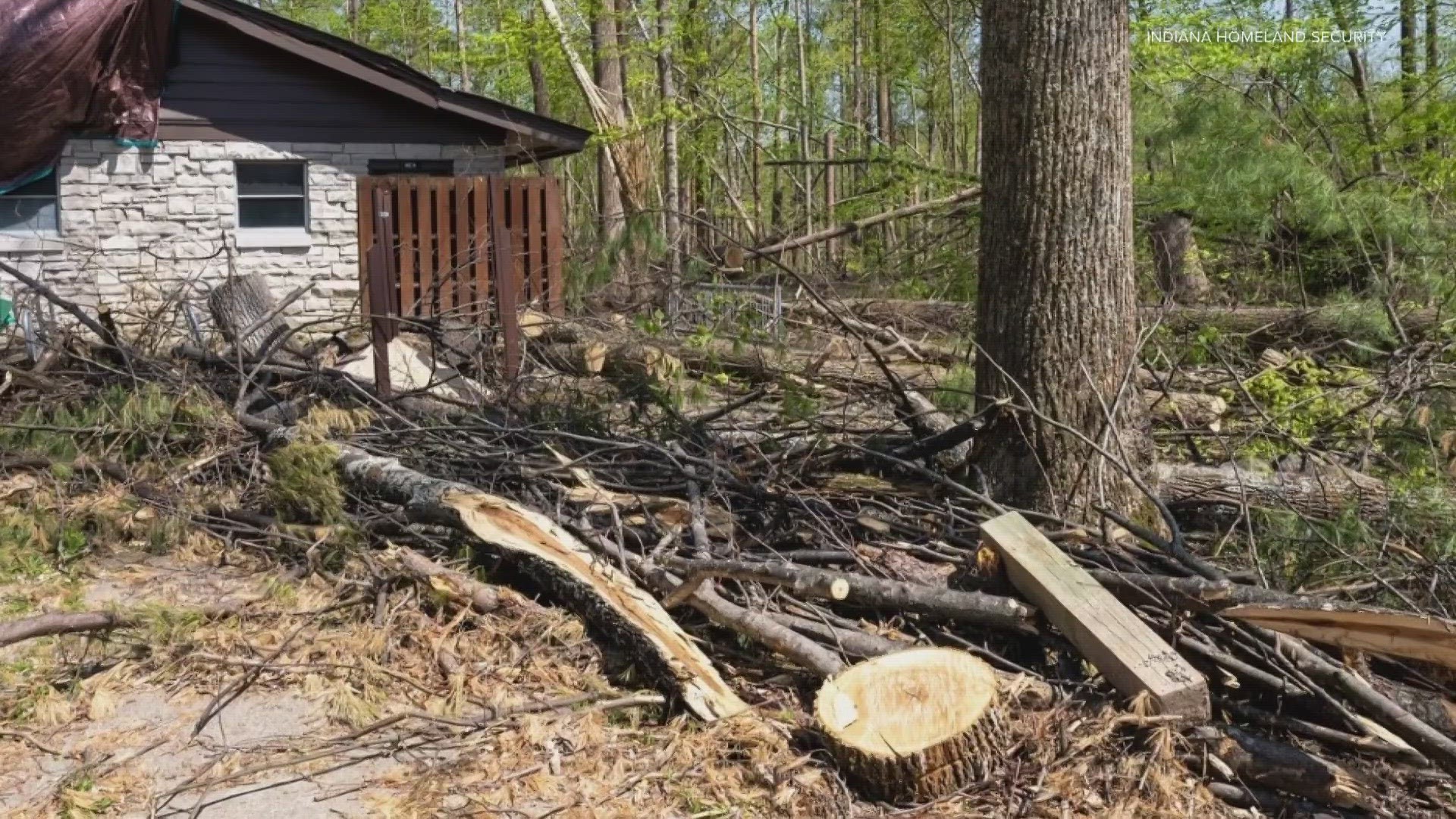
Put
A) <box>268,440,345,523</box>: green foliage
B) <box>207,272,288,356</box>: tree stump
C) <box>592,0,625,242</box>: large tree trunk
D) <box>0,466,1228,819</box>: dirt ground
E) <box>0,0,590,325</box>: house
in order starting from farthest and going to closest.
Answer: <box>592,0,625,242</box>: large tree trunk
<box>0,0,590,325</box>: house
<box>207,272,288,356</box>: tree stump
<box>268,440,345,523</box>: green foliage
<box>0,466,1228,819</box>: dirt ground

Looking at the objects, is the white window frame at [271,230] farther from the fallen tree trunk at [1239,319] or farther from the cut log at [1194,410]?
the cut log at [1194,410]

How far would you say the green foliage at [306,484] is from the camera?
593cm

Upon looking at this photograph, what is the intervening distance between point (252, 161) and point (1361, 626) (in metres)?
13.3

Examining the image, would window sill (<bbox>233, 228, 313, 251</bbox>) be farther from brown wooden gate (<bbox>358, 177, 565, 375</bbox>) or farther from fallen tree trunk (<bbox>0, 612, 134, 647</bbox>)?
fallen tree trunk (<bbox>0, 612, 134, 647</bbox>)

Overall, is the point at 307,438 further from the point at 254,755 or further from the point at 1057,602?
the point at 1057,602

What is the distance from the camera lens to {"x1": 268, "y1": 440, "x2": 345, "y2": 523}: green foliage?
19.5ft

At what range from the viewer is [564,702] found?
13.7ft

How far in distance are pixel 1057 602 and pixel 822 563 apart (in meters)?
1.14

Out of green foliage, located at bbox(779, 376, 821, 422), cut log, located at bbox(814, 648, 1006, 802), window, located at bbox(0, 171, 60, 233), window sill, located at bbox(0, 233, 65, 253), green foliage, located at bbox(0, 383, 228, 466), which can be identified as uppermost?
window, located at bbox(0, 171, 60, 233)

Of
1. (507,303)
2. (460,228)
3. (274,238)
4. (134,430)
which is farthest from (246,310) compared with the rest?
(274,238)

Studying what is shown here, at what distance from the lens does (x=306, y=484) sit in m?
6.04

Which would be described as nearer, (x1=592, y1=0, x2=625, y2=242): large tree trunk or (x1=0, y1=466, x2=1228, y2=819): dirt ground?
(x1=0, y1=466, x2=1228, y2=819): dirt ground

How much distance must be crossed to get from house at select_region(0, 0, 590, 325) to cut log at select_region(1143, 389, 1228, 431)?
28.3ft

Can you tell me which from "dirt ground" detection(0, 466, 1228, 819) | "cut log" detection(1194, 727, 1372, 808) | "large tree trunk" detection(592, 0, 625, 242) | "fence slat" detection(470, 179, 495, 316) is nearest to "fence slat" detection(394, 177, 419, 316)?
"fence slat" detection(470, 179, 495, 316)
